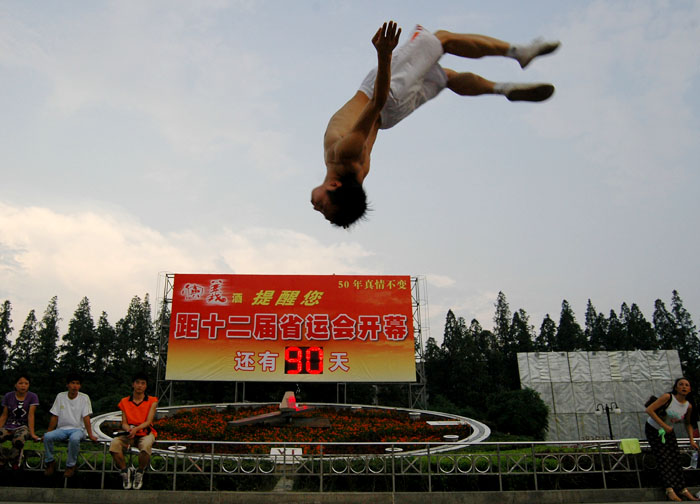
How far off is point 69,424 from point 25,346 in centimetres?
3890

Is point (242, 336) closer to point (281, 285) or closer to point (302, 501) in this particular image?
point (281, 285)

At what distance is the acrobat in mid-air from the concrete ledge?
12.3 ft

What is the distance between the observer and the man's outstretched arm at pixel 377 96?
291 cm

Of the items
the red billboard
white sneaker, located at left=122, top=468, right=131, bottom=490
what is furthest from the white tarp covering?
white sneaker, located at left=122, top=468, right=131, bottom=490

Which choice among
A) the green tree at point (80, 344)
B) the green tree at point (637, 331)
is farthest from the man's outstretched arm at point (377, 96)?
the green tree at point (637, 331)

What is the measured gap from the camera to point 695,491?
577 cm

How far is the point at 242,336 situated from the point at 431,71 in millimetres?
14727

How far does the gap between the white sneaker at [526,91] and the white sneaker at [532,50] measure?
165 mm

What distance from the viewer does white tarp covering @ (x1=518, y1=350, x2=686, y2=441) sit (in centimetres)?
2398

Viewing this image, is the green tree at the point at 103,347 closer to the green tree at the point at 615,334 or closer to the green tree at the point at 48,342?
the green tree at the point at 48,342

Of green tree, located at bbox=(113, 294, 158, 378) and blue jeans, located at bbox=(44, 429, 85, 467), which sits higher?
green tree, located at bbox=(113, 294, 158, 378)

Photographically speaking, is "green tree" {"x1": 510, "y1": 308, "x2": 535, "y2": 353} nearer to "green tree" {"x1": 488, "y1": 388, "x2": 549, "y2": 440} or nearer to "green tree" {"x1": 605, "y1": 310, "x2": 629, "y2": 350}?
"green tree" {"x1": 605, "y1": 310, "x2": 629, "y2": 350}

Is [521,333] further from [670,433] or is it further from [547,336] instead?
[670,433]

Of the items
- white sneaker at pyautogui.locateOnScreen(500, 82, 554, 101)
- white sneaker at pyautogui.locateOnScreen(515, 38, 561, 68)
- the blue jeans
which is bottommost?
the blue jeans
